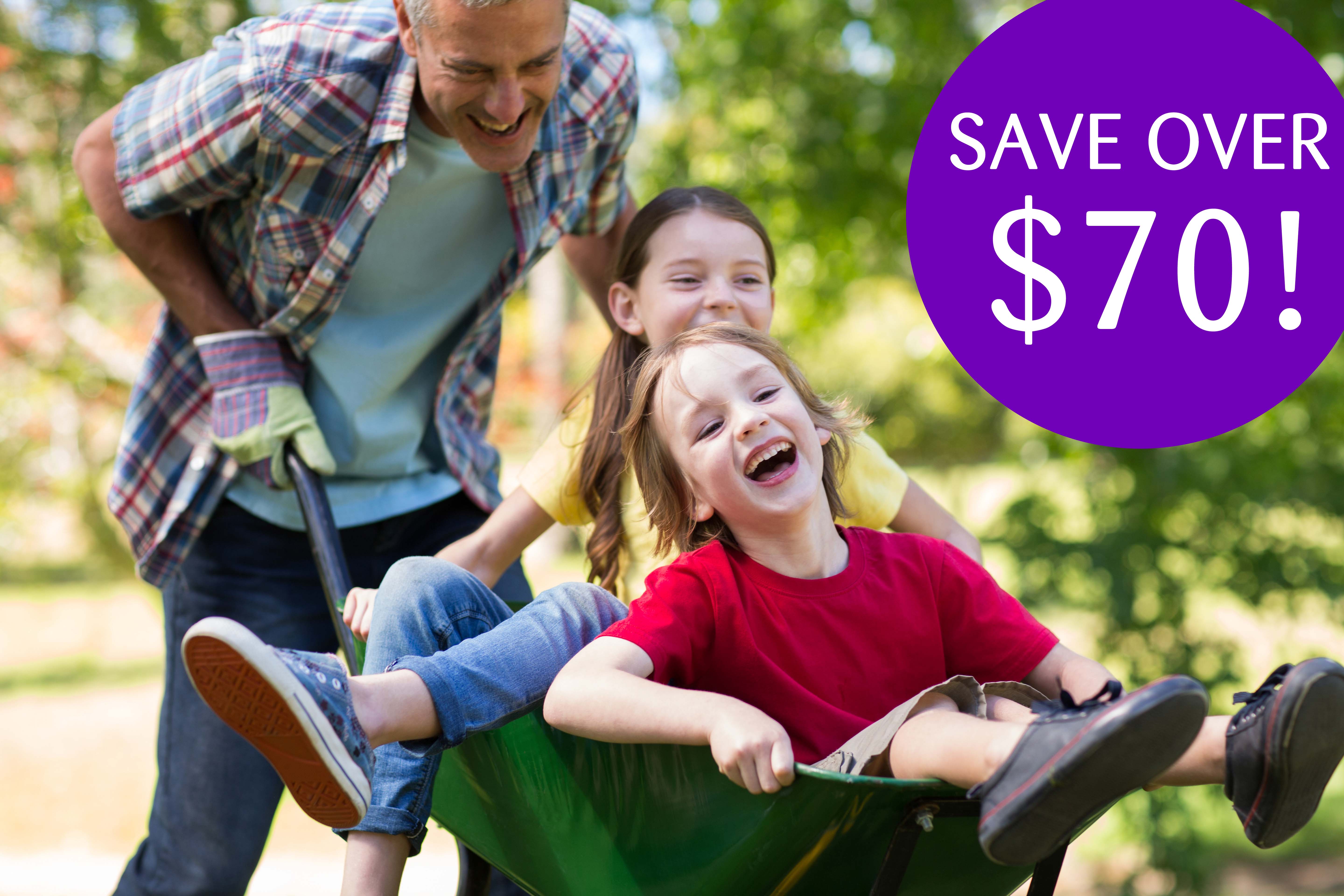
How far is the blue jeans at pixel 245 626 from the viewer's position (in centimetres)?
207

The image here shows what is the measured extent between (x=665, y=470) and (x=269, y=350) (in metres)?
0.82

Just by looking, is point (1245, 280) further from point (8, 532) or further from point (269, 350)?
point (8, 532)

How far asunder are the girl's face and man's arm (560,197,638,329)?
0.25m

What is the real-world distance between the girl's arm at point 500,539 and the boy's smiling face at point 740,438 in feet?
1.68

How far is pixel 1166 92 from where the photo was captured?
3.43m

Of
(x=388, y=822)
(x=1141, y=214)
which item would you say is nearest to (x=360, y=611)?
(x=388, y=822)

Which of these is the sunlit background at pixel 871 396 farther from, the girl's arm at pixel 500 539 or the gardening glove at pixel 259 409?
the gardening glove at pixel 259 409

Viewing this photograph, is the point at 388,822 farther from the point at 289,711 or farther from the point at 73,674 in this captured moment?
the point at 73,674

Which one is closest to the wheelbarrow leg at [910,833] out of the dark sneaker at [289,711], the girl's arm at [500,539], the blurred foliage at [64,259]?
the dark sneaker at [289,711]

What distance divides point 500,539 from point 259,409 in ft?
1.49

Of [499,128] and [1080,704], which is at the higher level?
[499,128]

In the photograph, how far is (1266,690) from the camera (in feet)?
4.55

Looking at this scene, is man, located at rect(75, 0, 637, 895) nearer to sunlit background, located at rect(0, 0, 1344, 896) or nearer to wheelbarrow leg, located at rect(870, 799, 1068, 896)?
wheelbarrow leg, located at rect(870, 799, 1068, 896)

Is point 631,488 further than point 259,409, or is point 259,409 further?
point 631,488
